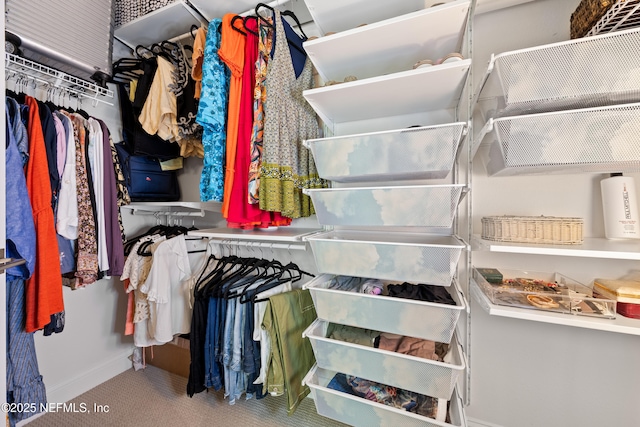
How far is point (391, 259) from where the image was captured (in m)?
0.89

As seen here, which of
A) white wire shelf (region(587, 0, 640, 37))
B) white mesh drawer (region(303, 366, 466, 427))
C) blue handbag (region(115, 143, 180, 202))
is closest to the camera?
white wire shelf (region(587, 0, 640, 37))

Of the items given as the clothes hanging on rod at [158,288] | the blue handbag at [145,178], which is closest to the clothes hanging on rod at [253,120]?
the clothes hanging on rod at [158,288]

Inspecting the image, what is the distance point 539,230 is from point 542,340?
582mm

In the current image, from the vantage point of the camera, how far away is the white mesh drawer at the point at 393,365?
86 cm

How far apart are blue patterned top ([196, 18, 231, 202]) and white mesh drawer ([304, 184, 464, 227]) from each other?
0.51 m

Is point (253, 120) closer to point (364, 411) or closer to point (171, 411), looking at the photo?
point (364, 411)

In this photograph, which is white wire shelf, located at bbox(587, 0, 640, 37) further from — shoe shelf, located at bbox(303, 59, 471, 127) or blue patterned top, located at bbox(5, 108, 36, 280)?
blue patterned top, located at bbox(5, 108, 36, 280)

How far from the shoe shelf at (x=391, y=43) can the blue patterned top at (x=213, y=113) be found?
1.47ft

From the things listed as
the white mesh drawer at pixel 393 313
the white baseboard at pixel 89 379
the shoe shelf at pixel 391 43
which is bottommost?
the white baseboard at pixel 89 379

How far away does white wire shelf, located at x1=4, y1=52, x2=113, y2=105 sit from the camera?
3.57 feet

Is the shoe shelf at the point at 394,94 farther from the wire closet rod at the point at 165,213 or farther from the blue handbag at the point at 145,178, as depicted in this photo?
the blue handbag at the point at 145,178

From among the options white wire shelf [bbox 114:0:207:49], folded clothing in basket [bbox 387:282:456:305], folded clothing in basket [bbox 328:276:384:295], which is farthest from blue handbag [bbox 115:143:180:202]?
folded clothing in basket [bbox 387:282:456:305]

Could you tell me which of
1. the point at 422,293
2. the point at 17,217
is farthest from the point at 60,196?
the point at 422,293

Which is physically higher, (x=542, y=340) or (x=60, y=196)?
(x=60, y=196)
